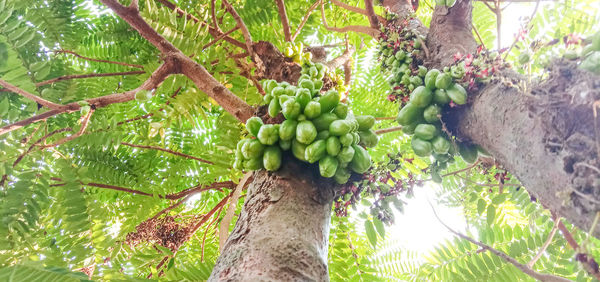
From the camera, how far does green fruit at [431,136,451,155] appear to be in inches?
63.4

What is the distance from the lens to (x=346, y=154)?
1.55 meters

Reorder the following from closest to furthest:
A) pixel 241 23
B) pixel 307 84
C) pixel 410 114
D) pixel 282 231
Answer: pixel 282 231 → pixel 410 114 → pixel 307 84 → pixel 241 23

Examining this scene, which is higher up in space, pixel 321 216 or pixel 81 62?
pixel 81 62

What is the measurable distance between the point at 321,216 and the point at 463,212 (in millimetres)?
2343

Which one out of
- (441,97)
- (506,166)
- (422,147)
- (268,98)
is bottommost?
(506,166)

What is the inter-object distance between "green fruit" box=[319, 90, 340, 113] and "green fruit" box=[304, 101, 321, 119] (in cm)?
6

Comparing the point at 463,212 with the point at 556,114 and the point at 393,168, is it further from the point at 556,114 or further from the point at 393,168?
the point at 556,114

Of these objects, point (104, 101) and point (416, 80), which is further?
point (416, 80)

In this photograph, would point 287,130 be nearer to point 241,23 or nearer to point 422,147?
point 422,147

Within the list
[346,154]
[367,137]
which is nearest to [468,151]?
[367,137]

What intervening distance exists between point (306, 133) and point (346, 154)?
0.66ft

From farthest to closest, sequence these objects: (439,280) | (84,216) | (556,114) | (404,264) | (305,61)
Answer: (404,264)
(305,61)
(439,280)
(84,216)
(556,114)

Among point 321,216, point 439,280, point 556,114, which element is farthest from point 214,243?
point 556,114

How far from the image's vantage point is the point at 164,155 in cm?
306
